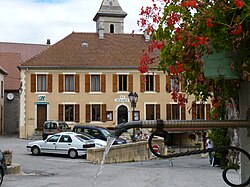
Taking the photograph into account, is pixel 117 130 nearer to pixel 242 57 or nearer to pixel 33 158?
pixel 242 57

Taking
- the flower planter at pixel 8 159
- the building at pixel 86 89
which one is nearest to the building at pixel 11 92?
the building at pixel 86 89

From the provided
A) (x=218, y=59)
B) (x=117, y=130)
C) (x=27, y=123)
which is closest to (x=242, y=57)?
(x=218, y=59)

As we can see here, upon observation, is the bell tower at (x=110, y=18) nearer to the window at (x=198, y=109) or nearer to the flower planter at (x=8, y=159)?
the flower planter at (x=8, y=159)

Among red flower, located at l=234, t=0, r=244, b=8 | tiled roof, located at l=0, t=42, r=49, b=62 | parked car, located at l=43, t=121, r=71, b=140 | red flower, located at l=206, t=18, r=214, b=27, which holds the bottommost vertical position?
parked car, located at l=43, t=121, r=71, b=140

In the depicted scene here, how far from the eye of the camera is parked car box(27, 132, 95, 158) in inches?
1116

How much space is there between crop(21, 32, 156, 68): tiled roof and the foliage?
41.6m

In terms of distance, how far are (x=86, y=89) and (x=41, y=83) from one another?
4.19m

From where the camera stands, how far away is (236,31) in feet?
8.59

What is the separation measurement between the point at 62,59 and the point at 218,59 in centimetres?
4387

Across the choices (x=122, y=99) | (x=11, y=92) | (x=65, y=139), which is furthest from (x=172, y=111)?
(x=65, y=139)

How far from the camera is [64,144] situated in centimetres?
2861

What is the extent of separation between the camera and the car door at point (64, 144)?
28531 mm

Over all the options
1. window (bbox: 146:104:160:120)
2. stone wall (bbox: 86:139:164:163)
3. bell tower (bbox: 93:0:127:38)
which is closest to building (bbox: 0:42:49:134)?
window (bbox: 146:104:160:120)

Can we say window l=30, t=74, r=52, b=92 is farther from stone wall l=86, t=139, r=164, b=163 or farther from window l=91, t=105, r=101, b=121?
stone wall l=86, t=139, r=164, b=163
